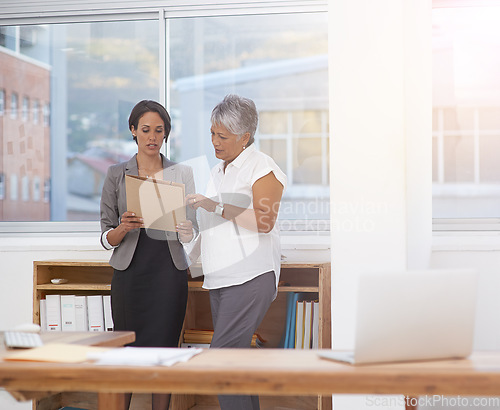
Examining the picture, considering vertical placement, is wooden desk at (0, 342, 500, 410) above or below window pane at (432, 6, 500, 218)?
below

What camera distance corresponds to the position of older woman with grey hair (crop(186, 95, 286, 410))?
8.24 feet

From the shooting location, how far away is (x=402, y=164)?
2.50m

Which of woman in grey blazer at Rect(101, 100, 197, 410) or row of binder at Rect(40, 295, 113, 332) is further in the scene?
row of binder at Rect(40, 295, 113, 332)

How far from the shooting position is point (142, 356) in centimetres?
163

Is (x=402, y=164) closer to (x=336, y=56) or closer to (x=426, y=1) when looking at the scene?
(x=336, y=56)

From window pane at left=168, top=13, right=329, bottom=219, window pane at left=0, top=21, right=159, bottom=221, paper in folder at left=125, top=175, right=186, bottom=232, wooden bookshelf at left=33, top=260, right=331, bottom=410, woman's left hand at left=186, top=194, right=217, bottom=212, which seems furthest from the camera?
window pane at left=0, top=21, right=159, bottom=221

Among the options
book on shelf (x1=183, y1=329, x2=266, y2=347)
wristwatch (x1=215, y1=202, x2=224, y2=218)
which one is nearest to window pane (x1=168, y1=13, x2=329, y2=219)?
book on shelf (x1=183, y1=329, x2=266, y2=347)

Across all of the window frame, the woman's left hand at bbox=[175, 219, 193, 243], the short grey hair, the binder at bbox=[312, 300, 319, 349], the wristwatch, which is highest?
the window frame

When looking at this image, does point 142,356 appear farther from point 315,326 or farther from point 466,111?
point 466,111

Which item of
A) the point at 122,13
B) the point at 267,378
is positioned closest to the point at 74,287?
the point at 122,13

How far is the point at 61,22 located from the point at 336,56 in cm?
228

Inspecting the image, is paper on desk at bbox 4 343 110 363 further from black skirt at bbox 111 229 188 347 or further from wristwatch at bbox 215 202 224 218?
black skirt at bbox 111 229 188 347

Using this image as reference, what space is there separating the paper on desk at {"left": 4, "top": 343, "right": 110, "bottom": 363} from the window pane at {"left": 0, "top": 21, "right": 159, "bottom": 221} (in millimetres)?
2293

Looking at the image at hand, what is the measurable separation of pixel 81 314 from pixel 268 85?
1.76 meters
